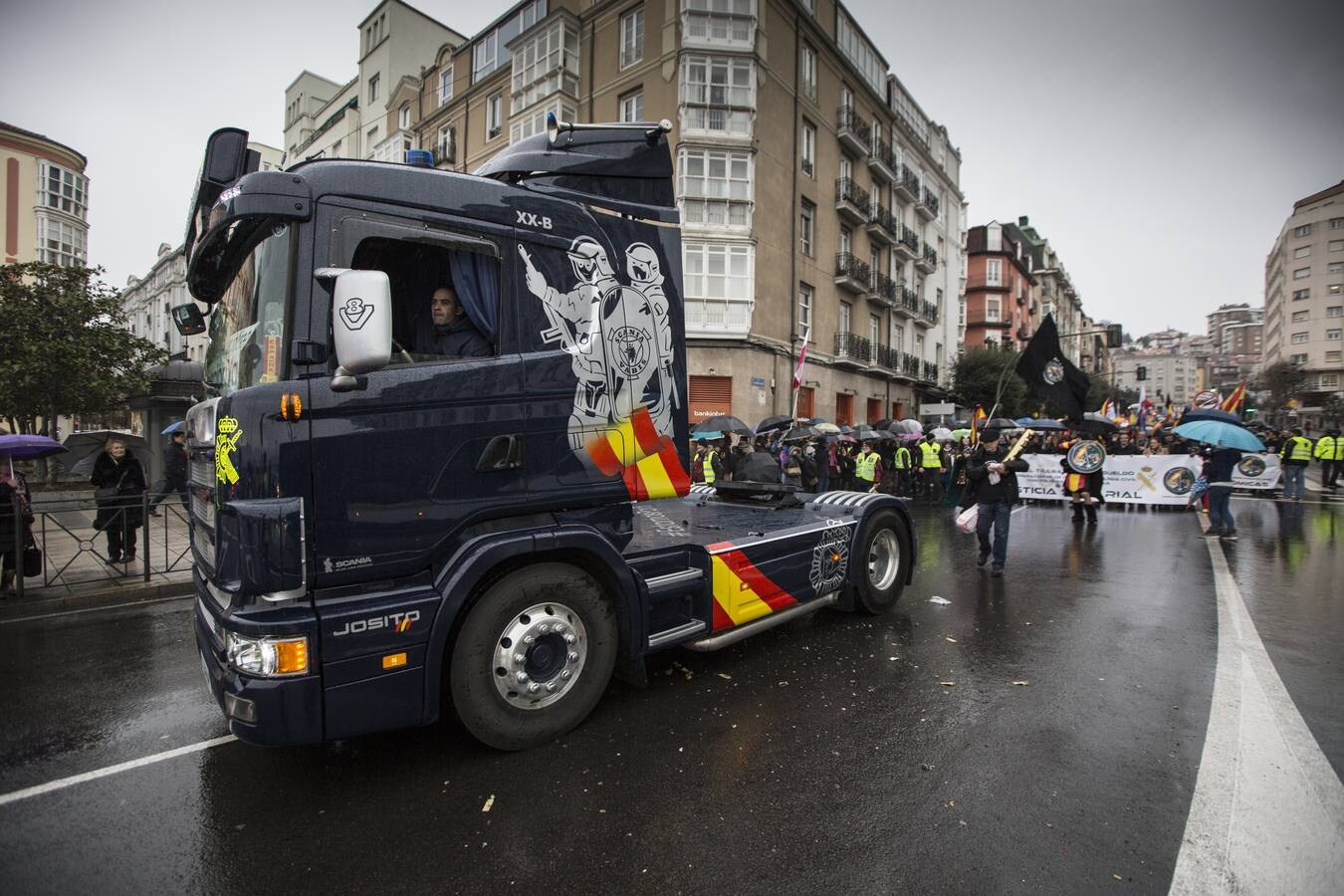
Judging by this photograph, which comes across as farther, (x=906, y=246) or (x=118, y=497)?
(x=906, y=246)

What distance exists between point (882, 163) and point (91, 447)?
109 feet

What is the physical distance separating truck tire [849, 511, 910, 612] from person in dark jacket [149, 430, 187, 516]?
26.6 ft

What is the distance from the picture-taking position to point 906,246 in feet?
118

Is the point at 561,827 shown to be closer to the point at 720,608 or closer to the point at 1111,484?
the point at 720,608

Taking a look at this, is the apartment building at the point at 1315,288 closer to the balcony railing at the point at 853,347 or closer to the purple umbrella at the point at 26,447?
the balcony railing at the point at 853,347

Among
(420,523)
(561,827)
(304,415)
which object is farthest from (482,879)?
(304,415)

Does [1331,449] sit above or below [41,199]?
below

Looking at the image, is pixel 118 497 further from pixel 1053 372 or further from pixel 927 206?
pixel 927 206

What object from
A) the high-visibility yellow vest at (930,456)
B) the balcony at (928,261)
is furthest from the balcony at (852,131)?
the high-visibility yellow vest at (930,456)

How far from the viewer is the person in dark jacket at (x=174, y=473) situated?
8406mm

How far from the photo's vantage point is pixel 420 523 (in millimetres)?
3184

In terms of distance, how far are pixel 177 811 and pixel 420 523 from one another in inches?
68.8

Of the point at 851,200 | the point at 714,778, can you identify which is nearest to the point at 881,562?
the point at 714,778

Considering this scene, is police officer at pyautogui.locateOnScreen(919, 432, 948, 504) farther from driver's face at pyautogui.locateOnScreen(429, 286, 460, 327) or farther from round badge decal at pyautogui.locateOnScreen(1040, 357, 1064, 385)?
driver's face at pyautogui.locateOnScreen(429, 286, 460, 327)
